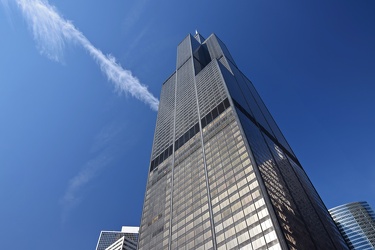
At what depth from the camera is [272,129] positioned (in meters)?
127

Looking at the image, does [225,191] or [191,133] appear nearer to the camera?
[225,191]

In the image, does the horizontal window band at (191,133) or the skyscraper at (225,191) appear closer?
the skyscraper at (225,191)

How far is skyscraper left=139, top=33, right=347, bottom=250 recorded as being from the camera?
6219 cm

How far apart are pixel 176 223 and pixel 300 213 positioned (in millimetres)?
33553

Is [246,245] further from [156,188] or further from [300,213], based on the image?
[156,188]

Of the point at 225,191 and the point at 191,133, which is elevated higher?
the point at 191,133

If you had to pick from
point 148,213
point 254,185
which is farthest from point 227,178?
point 148,213

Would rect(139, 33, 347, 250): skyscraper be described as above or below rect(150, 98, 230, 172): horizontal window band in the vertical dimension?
below

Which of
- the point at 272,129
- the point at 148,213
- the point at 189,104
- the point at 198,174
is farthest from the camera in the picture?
the point at 189,104

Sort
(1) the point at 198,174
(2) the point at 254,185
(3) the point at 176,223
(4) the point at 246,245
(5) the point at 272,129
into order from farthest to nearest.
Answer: (5) the point at 272,129, (1) the point at 198,174, (3) the point at 176,223, (2) the point at 254,185, (4) the point at 246,245

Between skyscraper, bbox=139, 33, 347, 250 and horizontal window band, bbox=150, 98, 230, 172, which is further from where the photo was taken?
horizontal window band, bbox=150, 98, 230, 172

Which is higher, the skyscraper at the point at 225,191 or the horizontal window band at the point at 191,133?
the horizontal window band at the point at 191,133

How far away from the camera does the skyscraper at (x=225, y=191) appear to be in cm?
6219

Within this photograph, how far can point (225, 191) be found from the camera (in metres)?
73.8
